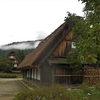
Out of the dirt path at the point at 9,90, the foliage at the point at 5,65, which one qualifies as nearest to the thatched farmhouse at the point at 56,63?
the dirt path at the point at 9,90

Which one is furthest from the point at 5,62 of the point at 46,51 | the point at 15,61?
the point at 46,51

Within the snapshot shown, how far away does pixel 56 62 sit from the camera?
54.6 feet

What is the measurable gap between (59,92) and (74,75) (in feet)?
32.5

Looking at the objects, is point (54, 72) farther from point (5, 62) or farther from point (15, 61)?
point (15, 61)

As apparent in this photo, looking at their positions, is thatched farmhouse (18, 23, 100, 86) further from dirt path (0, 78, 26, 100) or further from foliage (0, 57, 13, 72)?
foliage (0, 57, 13, 72)

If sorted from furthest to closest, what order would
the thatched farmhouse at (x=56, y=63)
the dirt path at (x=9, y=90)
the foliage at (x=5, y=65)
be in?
the foliage at (x=5, y=65) < the thatched farmhouse at (x=56, y=63) < the dirt path at (x=9, y=90)

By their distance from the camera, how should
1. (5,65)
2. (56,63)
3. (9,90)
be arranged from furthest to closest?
(5,65)
(9,90)
(56,63)

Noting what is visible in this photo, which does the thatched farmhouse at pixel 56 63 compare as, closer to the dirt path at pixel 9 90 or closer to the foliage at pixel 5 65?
the dirt path at pixel 9 90

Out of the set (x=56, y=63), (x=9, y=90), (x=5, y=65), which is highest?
(x=5, y=65)

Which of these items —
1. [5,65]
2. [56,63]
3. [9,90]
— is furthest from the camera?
[5,65]

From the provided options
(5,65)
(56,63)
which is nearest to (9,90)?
(56,63)

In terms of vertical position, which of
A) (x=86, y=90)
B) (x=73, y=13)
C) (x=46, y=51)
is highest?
(x=73, y=13)

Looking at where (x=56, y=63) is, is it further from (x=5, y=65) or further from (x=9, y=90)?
(x=5, y=65)

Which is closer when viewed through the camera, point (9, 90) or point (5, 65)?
point (9, 90)
